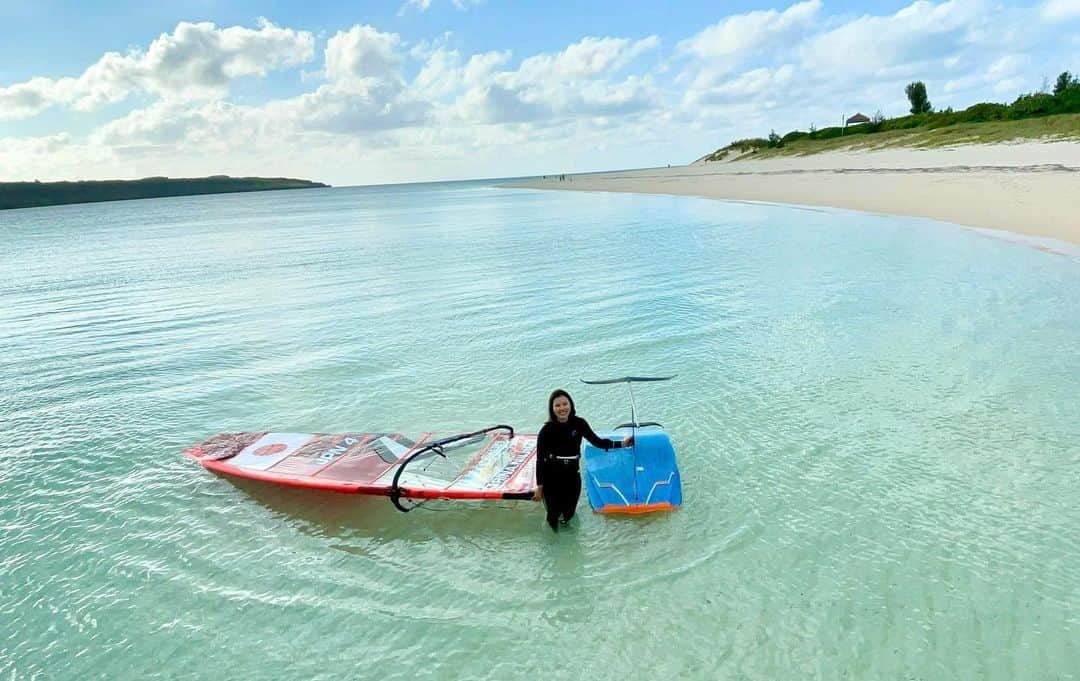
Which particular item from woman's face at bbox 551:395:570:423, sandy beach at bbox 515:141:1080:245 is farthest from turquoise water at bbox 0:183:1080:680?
sandy beach at bbox 515:141:1080:245

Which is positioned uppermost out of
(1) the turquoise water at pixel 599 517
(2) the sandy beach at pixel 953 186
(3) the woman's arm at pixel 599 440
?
(2) the sandy beach at pixel 953 186

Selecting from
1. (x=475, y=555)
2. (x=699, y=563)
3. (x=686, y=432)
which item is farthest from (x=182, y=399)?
(x=699, y=563)

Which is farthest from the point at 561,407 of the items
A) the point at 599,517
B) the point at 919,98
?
the point at 919,98

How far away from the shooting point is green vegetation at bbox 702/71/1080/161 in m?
45.8

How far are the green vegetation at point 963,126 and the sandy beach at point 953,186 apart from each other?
2.41 meters

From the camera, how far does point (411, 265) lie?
31.7 metres

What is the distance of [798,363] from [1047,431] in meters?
4.31

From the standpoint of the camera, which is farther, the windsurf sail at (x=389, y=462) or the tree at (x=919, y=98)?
the tree at (x=919, y=98)

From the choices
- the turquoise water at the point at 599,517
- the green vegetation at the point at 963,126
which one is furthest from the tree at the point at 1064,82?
the turquoise water at the point at 599,517

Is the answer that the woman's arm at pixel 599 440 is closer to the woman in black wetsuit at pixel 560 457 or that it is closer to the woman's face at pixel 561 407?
the woman in black wetsuit at pixel 560 457

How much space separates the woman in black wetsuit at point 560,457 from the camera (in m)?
7.20

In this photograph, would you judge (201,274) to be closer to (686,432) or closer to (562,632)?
(686,432)

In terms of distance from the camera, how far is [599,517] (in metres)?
7.68

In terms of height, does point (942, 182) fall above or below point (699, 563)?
above
